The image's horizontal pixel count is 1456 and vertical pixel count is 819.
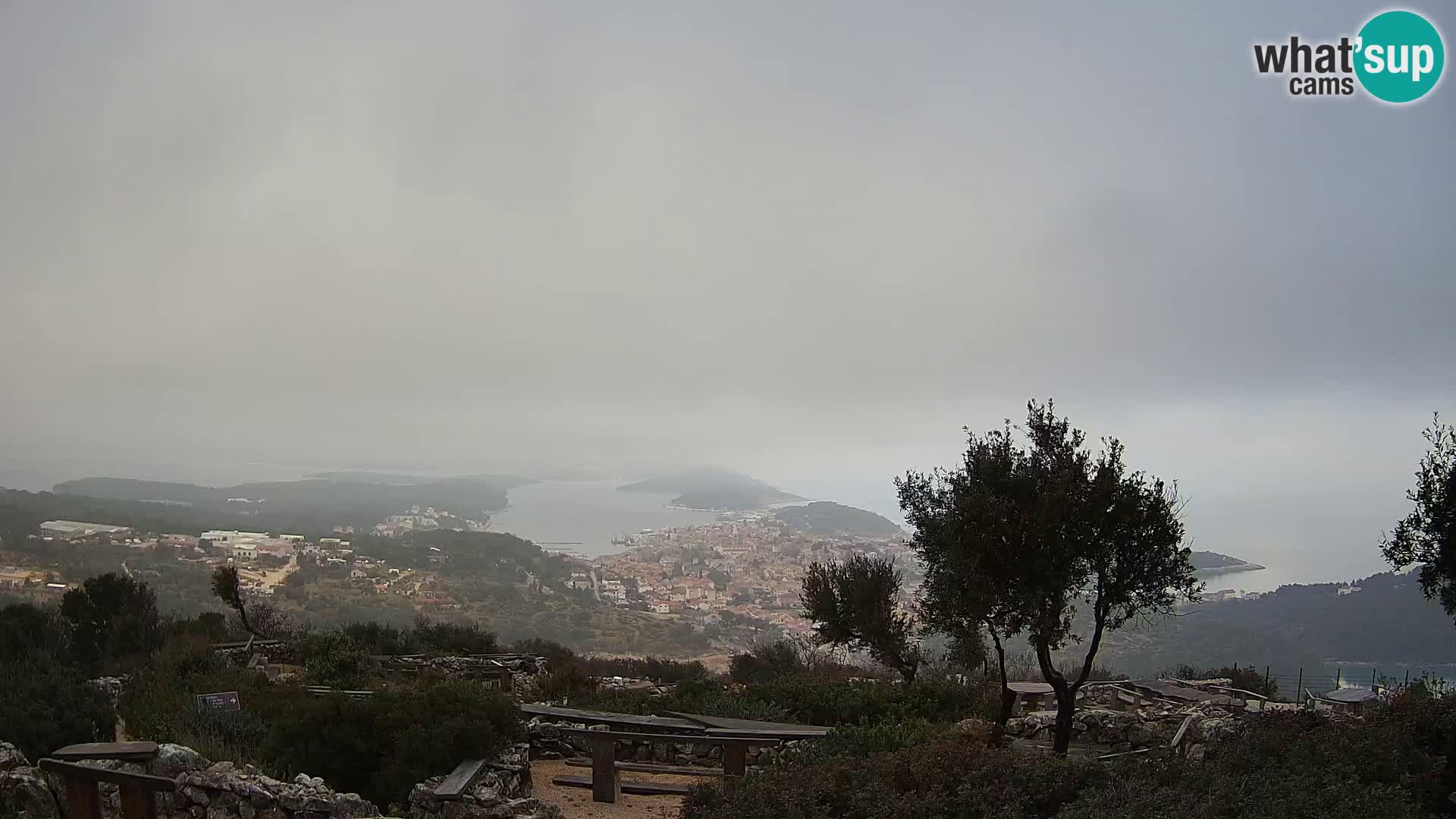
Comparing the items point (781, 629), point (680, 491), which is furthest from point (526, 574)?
point (680, 491)

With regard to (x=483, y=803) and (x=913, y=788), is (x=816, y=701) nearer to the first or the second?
(x=913, y=788)

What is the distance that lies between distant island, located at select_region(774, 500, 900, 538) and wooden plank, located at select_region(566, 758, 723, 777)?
44502mm

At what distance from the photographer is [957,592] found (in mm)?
10234

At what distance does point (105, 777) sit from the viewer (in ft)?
19.4

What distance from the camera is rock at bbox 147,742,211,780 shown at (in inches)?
276

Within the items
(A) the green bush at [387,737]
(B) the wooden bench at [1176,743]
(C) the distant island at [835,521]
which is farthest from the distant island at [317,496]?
(B) the wooden bench at [1176,743]

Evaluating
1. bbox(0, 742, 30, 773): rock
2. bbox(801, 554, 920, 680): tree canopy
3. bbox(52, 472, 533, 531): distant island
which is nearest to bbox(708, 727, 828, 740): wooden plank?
bbox(0, 742, 30, 773): rock

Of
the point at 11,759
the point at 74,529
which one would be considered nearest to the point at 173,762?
the point at 11,759

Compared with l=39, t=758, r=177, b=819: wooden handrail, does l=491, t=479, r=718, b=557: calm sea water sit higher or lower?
lower

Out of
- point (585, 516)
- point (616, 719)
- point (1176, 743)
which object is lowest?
point (585, 516)

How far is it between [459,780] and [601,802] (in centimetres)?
209

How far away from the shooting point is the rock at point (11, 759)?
274 inches

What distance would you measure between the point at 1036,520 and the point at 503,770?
7.15 meters

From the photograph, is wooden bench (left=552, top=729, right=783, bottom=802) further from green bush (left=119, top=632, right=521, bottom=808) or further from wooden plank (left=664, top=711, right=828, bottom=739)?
green bush (left=119, top=632, right=521, bottom=808)
